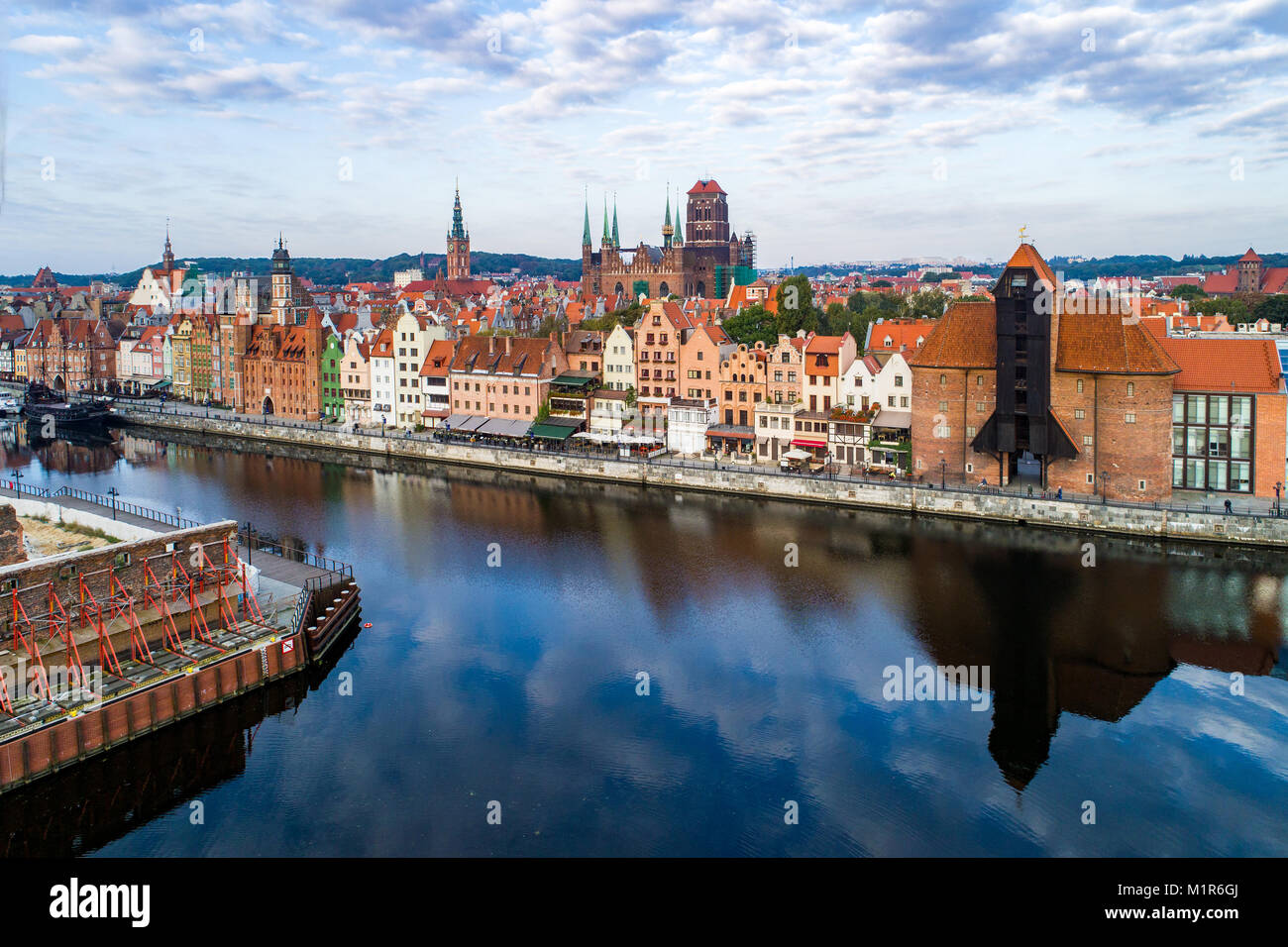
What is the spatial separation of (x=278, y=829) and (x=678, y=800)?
25.7 ft

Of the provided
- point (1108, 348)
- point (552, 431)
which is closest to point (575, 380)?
point (552, 431)

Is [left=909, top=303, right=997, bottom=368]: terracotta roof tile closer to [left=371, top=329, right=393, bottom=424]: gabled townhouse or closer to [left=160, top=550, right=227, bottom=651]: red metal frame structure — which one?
[left=160, top=550, right=227, bottom=651]: red metal frame structure

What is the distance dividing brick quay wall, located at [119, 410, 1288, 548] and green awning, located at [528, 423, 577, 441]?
1.59 metres

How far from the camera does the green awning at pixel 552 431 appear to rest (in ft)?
180

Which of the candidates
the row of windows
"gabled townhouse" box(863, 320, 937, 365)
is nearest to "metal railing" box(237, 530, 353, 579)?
the row of windows

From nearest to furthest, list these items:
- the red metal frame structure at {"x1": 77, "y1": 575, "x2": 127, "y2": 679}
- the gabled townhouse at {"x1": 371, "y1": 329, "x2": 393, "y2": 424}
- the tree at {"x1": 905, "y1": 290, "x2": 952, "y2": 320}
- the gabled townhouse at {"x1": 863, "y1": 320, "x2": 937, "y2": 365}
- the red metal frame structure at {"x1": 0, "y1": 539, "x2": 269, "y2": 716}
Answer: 1. the red metal frame structure at {"x1": 0, "y1": 539, "x2": 269, "y2": 716}
2. the red metal frame structure at {"x1": 77, "y1": 575, "x2": 127, "y2": 679}
3. the gabled townhouse at {"x1": 863, "y1": 320, "x2": 937, "y2": 365}
4. the gabled townhouse at {"x1": 371, "y1": 329, "x2": 393, "y2": 424}
5. the tree at {"x1": 905, "y1": 290, "x2": 952, "y2": 320}

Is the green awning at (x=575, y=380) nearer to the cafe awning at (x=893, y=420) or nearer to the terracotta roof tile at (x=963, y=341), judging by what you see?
the cafe awning at (x=893, y=420)

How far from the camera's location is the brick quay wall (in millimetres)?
37125

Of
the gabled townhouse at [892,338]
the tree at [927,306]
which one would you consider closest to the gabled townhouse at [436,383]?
the gabled townhouse at [892,338]

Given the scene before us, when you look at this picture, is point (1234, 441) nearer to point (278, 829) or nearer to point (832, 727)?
point (832, 727)

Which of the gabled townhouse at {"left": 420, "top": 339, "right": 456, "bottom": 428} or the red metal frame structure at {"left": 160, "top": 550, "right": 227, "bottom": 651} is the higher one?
the gabled townhouse at {"left": 420, "top": 339, "right": 456, "bottom": 428}

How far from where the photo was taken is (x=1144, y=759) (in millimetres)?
21391

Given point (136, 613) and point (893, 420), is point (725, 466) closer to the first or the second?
point (893, 420)
